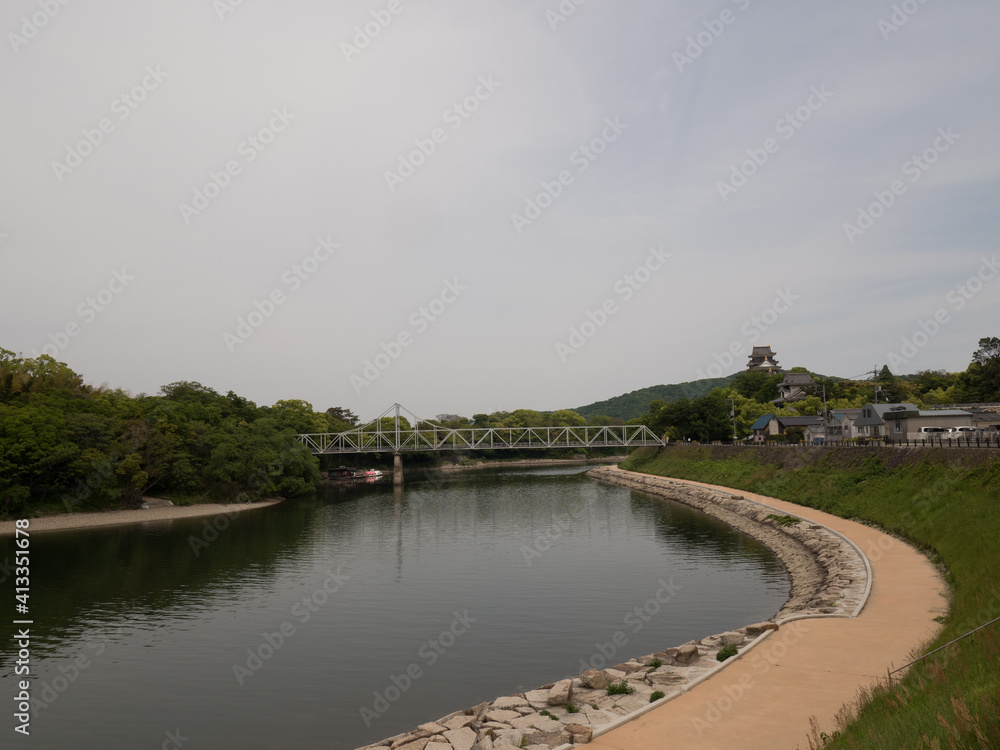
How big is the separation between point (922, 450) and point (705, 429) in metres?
61.5

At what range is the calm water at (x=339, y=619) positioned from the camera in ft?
57.9

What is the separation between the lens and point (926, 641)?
53.4 feet

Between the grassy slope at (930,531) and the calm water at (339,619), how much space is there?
691cm

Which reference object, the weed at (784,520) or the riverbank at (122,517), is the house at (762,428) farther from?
the riverbank at (122,517)

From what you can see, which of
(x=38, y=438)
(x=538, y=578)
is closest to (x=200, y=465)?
(x=38, y=438)

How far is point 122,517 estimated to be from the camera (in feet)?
197

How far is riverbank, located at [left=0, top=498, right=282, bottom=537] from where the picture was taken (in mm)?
54500

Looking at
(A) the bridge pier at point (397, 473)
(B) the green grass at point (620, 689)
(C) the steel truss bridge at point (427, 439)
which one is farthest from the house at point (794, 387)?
(B) the green grass at point (620, 689)

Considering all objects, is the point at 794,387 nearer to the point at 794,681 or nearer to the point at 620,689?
the point at 794,681

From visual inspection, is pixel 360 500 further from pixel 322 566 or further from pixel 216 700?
pixel 216 700

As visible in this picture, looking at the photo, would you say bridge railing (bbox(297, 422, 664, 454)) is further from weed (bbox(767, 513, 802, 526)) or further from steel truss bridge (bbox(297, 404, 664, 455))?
weed (bbox(767, 513, 802, 526))

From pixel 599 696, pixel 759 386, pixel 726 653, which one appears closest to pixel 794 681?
pixel 726 653

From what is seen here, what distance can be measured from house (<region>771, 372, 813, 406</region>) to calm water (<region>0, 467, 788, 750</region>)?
95.5 m

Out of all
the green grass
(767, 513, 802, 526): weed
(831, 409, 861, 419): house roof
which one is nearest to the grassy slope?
(767, 513, 802, 526): weed
